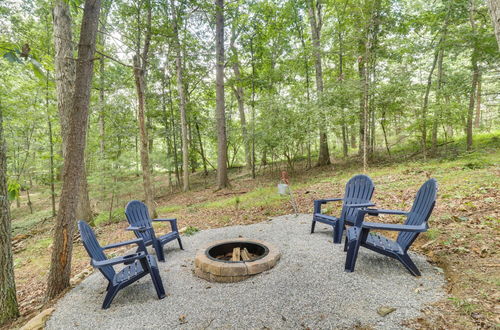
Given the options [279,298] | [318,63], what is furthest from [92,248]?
[318,63]

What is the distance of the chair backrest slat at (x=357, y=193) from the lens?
12.3ft

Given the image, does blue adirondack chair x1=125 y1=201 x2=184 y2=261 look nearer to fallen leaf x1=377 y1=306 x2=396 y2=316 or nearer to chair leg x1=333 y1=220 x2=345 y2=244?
chair leg x1=333 y1=220 x2=345 y2=244

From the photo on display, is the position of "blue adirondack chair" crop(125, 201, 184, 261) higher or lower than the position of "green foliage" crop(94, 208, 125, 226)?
higher

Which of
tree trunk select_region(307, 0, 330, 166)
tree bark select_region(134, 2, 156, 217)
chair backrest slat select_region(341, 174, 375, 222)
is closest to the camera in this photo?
chair backrest slat select_region(341, 174, 375, 222)

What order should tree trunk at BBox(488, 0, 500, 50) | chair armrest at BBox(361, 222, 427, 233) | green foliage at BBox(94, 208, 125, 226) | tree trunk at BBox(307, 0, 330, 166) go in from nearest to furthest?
tree trunk at BBox(488, 0, 500, 50)
chair armrest at BBox(361, 222, 427, 233)
green foliage at BBox(94, 208, 125, 226)
tree trunk at BBox(307, 0, 330, 166)

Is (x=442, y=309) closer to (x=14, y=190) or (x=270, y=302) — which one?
(x=270, y=302)

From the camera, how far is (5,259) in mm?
2623

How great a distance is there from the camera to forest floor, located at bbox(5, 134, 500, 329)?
2.06 meters

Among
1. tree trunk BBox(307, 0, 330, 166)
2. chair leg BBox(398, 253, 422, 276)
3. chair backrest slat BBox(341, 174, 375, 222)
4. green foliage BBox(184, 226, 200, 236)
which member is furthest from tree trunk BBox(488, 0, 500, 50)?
tree trunk BBox(307, 0, 330, 166)

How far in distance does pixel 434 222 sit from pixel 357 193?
1.25 m

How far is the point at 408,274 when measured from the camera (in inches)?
103

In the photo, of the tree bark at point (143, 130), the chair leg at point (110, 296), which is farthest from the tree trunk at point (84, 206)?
the chair leg at point (110, 296)

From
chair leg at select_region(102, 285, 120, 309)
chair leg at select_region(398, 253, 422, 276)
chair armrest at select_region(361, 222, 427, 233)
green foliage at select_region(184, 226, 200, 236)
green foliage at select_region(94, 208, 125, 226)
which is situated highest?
chair armrest at select_region(361, 222, 427, 233)

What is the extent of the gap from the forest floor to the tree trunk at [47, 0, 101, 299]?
1.45ft
